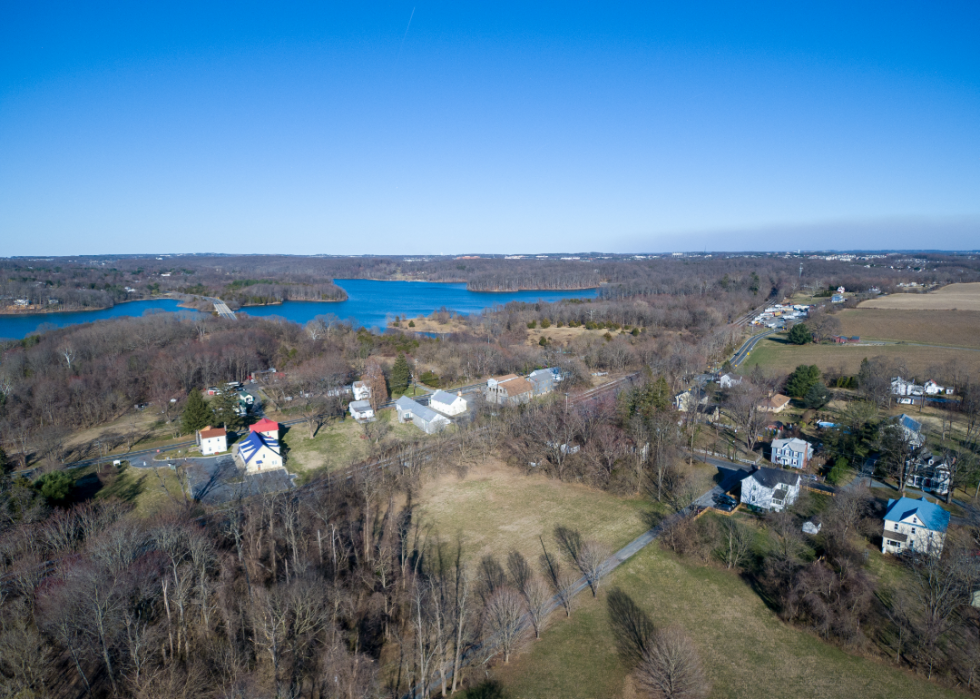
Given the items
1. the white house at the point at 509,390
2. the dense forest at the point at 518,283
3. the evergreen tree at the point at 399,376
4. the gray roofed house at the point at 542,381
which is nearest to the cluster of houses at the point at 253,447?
the evergreen tree at the point at 399,376

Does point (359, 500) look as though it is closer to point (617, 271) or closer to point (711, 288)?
point (711, 288)

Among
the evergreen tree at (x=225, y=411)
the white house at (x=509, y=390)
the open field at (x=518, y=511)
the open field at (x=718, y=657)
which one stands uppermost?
the evergreen tree at (x=225, y=411)

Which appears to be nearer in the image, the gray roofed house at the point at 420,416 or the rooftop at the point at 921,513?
the rooftop at the point at 921,513

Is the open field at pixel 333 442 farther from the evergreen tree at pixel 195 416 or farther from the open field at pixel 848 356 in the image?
the open field at pixel 848 356

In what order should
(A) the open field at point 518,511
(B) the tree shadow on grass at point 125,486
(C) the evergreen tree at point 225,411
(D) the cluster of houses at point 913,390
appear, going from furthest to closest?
(D) the cluster of houses at point 913,390 → (C) the evergreen tree at point 225,411 → (B) the tree shadow on grass at point 125,486 → (A) the open field at point 518,511

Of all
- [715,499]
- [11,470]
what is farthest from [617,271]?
[11,470]

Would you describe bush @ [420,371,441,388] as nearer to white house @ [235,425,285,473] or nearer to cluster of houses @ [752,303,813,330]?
white house @ [235,425,285,473]

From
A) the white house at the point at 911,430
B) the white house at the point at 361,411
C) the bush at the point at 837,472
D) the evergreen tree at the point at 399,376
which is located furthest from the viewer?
the evergreen tree at the point at 399,376
